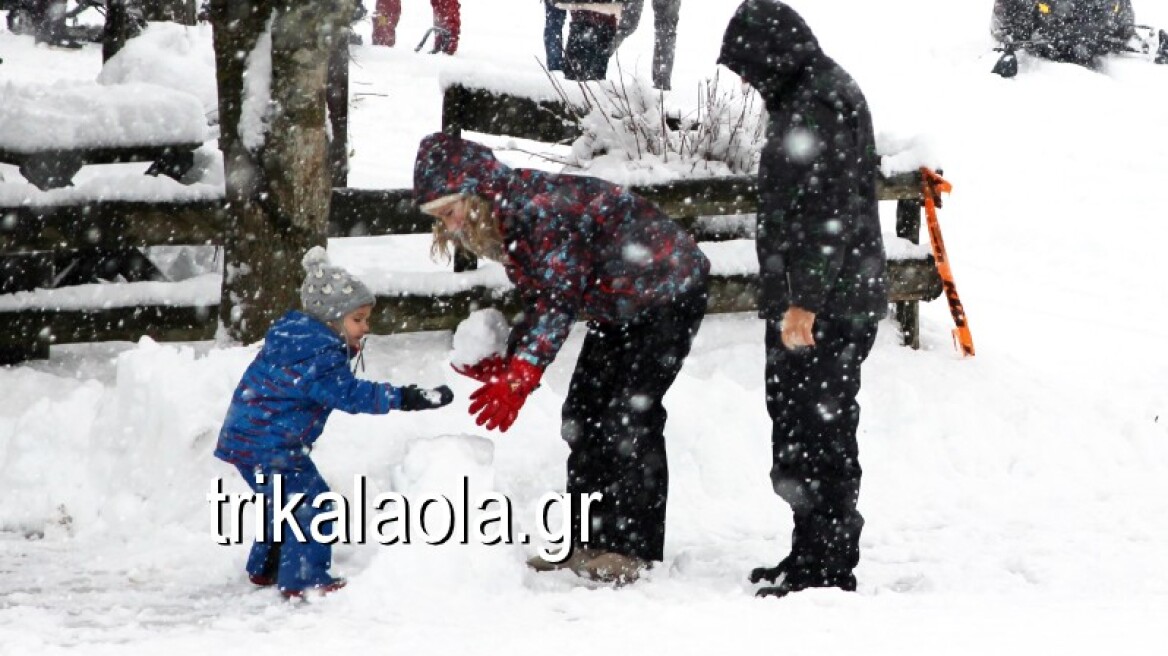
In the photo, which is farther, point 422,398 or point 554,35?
point 554,35

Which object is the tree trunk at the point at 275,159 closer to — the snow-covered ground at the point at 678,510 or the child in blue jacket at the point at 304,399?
the snow-covered ground at the point at 678,510

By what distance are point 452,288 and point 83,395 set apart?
1632 mm

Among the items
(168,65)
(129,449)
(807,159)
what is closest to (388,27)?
(168,65)

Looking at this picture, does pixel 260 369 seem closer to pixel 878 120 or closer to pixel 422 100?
pixel 422 100

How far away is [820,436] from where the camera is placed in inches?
181

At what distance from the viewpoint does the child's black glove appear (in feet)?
14.6

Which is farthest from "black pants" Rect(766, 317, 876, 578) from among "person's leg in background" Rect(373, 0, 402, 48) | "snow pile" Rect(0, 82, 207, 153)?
"person's leg in background" Rect(373, 0, 402, 48)

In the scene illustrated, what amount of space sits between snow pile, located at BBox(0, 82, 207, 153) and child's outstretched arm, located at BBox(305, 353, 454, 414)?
2.82m

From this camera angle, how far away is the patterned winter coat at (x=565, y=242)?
4.45 m

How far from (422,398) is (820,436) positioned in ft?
4.15

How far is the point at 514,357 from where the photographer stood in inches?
175

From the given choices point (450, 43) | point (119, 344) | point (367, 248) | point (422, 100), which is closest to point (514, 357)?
point (119, 344)

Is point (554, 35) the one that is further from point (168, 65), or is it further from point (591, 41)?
point (168, 65)

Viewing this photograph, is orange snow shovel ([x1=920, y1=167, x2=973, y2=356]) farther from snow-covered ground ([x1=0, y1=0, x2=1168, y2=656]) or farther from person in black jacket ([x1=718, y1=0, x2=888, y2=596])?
person in black jacket ([x1=718, y1=0, x2=888, y2=596])
